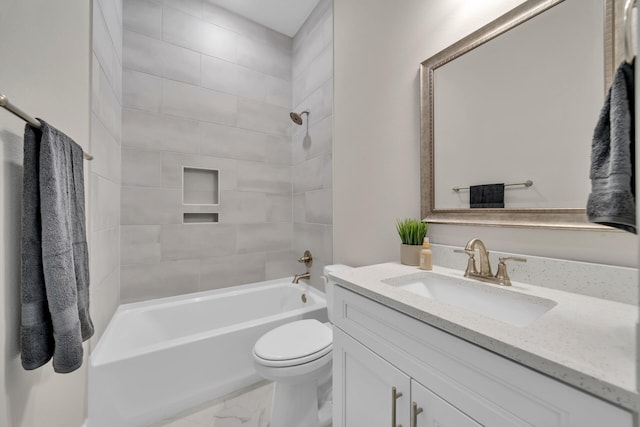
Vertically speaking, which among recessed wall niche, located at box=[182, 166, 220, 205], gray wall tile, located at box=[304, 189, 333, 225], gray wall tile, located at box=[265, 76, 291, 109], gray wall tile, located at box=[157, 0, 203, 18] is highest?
gray wall tile, located at box=[157, 0, 203, 18]

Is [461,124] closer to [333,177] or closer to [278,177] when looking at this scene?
[333,177]

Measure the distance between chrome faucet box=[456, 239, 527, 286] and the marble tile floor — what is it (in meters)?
1.33

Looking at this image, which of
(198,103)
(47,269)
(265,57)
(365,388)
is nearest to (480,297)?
(365,388)

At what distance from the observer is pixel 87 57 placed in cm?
118

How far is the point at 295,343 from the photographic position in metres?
1.29

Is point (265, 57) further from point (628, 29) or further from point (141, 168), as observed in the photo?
point (628, 29)

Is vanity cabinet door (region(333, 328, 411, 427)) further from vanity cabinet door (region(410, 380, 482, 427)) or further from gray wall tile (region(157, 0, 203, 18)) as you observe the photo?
gray wall tile (region(157, 0, 203, 18))

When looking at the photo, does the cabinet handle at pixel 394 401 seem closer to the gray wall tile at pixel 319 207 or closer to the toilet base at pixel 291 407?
the toilet base at pixel 291 407

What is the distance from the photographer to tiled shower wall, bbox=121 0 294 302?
1868mm

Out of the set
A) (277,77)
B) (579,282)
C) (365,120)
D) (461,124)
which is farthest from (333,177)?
(579,282)

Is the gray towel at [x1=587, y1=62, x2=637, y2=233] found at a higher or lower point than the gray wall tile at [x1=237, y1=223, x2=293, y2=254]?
higher

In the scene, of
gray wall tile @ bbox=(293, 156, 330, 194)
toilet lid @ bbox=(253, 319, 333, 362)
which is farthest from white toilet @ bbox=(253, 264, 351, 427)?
gray wall tile @ bbox=(293, 156, 330, 194)

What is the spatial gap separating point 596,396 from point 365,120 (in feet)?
5.12

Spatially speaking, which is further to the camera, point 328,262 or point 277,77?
point 277,77
